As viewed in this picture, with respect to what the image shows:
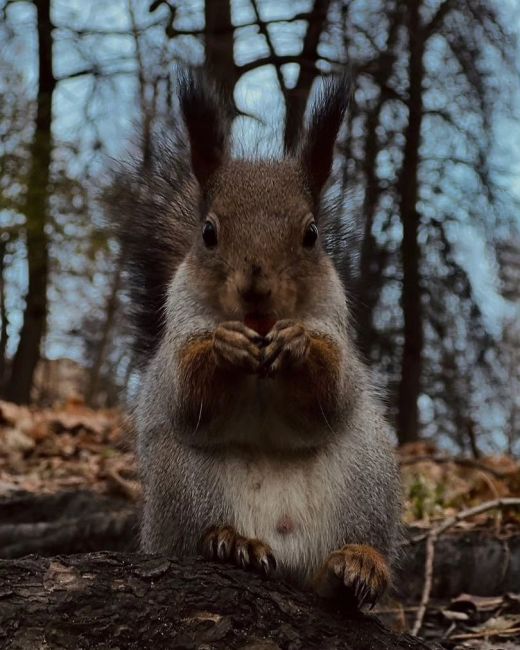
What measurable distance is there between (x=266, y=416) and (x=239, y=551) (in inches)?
12.4

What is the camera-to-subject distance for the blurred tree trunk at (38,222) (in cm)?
771

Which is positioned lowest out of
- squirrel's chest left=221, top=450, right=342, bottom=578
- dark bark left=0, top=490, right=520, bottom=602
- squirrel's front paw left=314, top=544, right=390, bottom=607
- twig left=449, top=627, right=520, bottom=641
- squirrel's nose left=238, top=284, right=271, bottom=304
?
twig left=449, top=627, right=520, bottom=641

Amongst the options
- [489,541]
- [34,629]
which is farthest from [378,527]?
[489,541]

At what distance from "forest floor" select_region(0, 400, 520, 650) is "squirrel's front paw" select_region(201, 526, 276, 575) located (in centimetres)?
88

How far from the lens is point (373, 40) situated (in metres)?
5.42

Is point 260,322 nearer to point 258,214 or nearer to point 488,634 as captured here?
point 258,214

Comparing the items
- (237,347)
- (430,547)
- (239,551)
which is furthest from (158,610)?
(430,547)

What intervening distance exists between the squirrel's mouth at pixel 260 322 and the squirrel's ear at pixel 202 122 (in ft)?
1.70

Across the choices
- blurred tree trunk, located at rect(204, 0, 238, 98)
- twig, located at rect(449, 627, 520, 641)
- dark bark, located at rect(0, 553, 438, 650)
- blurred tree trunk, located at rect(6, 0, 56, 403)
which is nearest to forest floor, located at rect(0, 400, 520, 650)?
twig, located at rect(449, 627, 520, 641)

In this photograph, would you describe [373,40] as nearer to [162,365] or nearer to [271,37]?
[271,37]

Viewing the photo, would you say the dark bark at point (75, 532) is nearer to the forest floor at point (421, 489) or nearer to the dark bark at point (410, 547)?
the dark bark at point (410, 547)

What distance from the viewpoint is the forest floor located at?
9.14ft

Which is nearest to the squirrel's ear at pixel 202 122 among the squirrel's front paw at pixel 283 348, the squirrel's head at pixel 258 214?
the squirrel's head at pixel 258 214

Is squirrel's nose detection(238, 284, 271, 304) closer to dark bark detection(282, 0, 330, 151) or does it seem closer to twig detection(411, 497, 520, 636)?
twig detection(411, 497, 520, 636)
